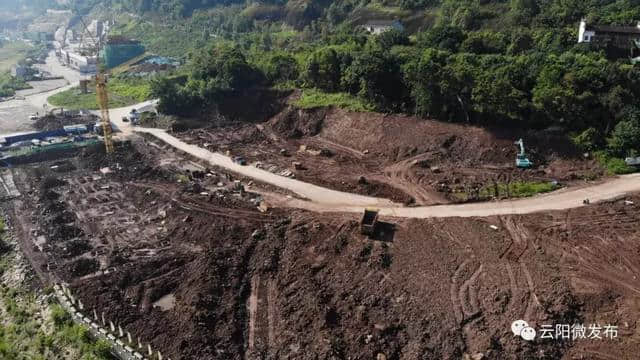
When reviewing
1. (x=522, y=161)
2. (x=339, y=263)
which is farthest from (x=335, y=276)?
(x=522, y=161)

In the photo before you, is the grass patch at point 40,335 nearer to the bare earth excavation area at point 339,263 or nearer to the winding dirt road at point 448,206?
the bare earth excavation area at point 339,263

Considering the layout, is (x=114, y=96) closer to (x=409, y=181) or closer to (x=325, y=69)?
(x=325, y=69)

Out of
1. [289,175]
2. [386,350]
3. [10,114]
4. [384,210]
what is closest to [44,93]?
[10,114]

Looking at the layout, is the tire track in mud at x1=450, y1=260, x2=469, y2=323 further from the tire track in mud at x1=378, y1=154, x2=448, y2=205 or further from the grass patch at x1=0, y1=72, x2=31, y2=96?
the grass patch at x1=0, y1=72, x2=31, y2=96

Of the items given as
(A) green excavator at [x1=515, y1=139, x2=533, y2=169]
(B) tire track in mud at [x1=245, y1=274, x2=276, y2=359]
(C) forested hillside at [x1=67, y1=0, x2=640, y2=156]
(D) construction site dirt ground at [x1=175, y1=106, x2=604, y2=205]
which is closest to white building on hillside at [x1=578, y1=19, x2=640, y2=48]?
(C) forested hillside at [x1=67, y1=0, x2=640, y2=156]

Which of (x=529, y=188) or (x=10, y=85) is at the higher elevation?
(x=529, y=188)

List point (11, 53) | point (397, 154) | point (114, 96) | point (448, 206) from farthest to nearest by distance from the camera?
point (11, 53), point (114, 96), point (397, 154), point (448, 206)

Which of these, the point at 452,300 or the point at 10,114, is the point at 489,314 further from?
the point at 10,114
